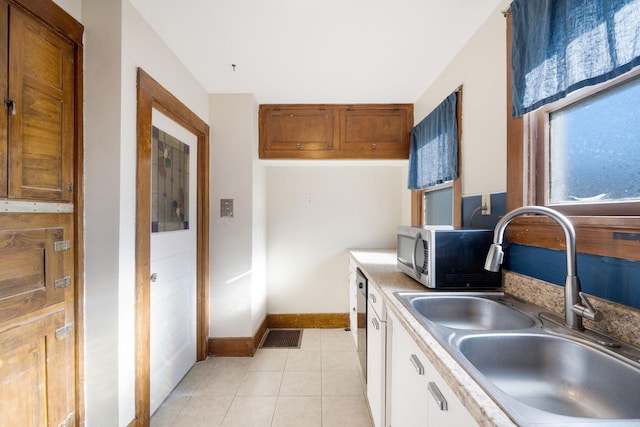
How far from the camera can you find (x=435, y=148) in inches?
84.7

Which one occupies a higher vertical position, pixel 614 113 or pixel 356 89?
pixel 356 89

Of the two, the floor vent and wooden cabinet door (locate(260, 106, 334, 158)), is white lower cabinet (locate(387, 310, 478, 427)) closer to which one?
the floor vent

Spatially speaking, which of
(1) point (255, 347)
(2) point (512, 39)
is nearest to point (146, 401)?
(1) point (255, 347)

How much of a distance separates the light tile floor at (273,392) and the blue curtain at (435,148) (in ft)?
5.56

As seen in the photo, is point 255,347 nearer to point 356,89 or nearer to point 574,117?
point 356,89

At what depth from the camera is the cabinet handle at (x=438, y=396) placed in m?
0.74

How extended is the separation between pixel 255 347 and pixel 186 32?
261 centimetres

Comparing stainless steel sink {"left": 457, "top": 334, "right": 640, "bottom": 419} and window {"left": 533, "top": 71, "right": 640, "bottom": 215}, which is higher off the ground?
window {"left": 533, "top": 71, "right": 640, "bottom": 215}

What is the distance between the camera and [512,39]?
127cm

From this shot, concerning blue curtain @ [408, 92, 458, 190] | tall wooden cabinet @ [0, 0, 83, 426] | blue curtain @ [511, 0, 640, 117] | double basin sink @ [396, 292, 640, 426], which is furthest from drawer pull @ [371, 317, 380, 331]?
tall wooden cabinet @ [0, 0, 83, 426]

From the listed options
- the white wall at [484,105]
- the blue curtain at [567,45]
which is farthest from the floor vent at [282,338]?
the blue curtain at [567,45]

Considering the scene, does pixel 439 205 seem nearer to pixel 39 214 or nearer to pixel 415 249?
pixel 415 249

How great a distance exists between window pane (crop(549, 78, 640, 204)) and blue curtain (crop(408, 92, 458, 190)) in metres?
0.70

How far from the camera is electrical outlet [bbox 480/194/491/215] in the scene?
1.56 meters
